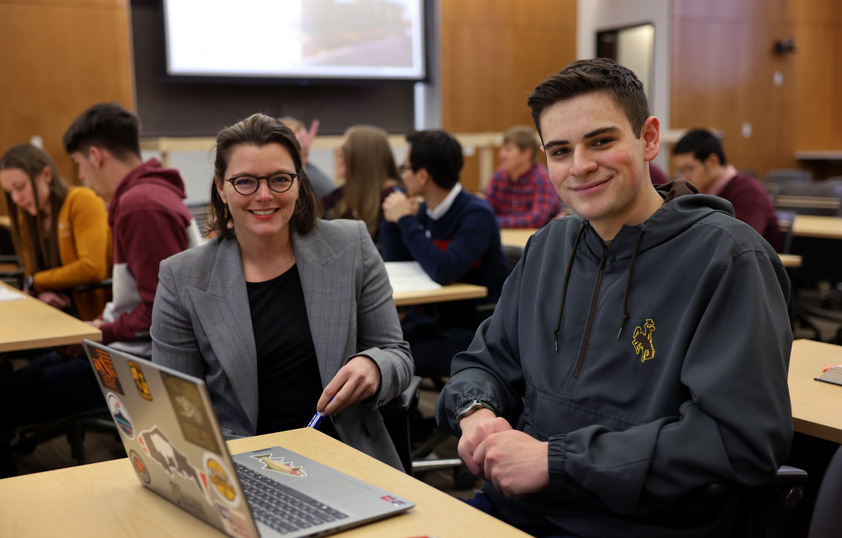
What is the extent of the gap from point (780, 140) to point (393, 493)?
1225cm

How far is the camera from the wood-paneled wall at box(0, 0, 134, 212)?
7238 mm

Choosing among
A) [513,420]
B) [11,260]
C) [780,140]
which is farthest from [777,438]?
[780,140]

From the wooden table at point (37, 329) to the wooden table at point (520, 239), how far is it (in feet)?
6.88

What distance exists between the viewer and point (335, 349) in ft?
6.10

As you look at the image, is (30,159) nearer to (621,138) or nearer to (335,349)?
(335,349)

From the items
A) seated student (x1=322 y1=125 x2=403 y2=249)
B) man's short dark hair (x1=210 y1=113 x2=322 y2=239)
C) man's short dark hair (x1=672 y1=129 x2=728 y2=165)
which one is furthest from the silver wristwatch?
man's short dark hair (x1=672 y1=129 x2=728 y2=165)

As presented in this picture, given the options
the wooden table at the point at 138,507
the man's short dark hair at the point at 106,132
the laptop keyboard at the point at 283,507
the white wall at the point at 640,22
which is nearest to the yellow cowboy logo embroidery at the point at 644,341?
the wooden table at the point at 138,507

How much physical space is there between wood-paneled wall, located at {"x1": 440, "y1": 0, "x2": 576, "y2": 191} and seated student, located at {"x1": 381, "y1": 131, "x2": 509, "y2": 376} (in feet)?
20.8

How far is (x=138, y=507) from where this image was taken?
1.19 meters

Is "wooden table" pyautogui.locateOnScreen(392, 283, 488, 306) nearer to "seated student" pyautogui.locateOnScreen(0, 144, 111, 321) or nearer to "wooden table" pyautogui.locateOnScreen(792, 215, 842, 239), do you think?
"seated student" pyautogui.locateOnScreen(0, 144, 111, 321)

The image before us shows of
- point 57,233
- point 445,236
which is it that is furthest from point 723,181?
point 57,233

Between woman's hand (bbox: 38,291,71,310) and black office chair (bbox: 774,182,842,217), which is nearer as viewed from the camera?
woman's hand (bbox: 38,291,71,310)

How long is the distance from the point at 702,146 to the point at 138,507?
3813 millimetres

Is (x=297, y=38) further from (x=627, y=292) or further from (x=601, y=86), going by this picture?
(x=627, y=292)
